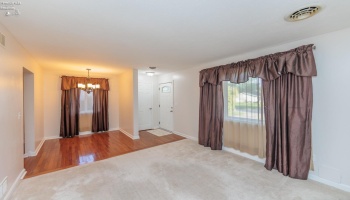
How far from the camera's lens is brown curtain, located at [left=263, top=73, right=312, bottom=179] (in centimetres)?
243

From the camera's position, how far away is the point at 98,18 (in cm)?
185

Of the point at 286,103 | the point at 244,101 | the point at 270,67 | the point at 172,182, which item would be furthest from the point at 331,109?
the point at 172,182

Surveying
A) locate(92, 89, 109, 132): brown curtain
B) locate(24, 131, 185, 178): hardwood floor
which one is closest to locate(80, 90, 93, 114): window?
locate(92, 89, 109, 132): brown curtain

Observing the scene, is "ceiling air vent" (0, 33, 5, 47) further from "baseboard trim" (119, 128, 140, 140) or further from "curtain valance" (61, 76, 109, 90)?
"baseboard trim" (119, 128, 140, 140)

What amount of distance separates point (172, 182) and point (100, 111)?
15.2ft

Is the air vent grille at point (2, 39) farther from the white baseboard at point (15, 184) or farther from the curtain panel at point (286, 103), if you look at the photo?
the curtain panel at point (286, 103)

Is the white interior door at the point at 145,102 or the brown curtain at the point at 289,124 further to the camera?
the white interior door at the point at 145,102

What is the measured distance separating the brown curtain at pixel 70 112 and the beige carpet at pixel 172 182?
3.02 metres

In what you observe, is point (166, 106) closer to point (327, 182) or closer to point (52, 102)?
point (52, 102)

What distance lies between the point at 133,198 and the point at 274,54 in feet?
11.0

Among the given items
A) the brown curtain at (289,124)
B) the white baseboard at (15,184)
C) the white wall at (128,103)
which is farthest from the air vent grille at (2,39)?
the brown curtain at (289,124)

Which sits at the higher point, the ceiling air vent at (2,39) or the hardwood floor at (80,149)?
the ceiling air vent at (2,39)

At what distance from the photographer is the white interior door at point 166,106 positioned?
5.96m

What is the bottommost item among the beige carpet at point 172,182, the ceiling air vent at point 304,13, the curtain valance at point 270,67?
the beige carpet at point 172,182
